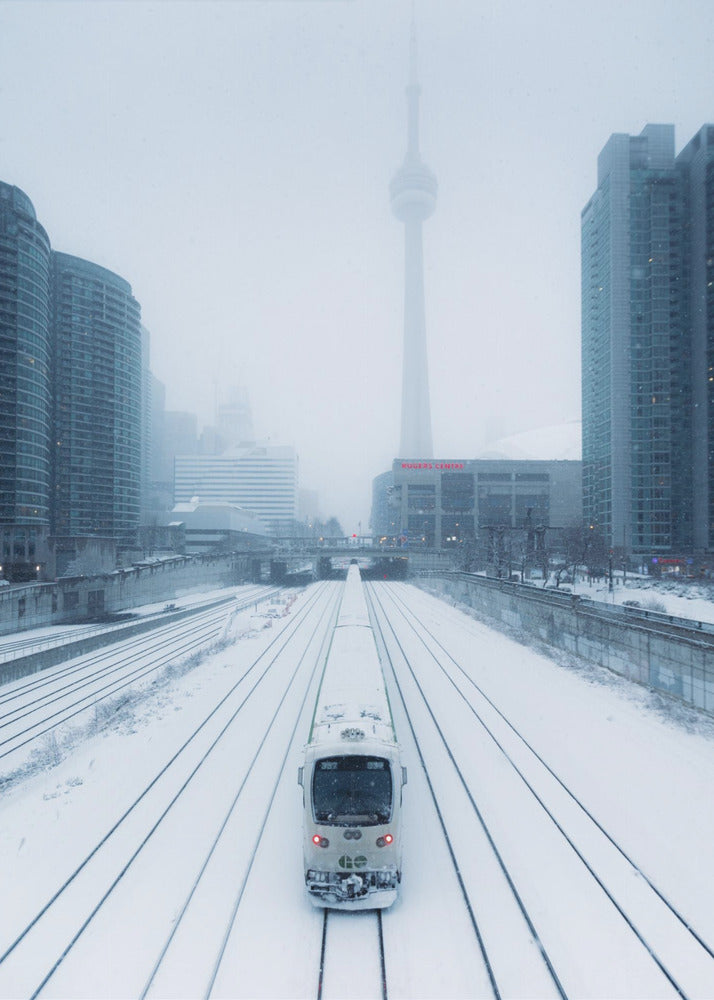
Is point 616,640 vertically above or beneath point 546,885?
above

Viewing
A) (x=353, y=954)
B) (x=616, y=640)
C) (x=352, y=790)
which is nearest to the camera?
(x=353, y=954)

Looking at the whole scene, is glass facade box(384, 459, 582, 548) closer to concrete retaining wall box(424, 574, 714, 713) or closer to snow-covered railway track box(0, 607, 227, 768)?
concrete retaining wall box(424, 574, 714, 713)

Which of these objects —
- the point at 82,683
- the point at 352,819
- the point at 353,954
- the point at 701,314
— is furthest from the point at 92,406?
the point at 353,954

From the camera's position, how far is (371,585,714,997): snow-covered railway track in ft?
29.7

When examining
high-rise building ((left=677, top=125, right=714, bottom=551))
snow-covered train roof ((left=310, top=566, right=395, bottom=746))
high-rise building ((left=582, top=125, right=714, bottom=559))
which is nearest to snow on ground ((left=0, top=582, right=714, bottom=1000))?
snow-covered train roof ((left=310, top=566, right=395, bottom=746))

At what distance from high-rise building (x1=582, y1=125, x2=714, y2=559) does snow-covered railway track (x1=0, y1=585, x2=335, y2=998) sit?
105m

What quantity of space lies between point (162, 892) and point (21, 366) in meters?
102

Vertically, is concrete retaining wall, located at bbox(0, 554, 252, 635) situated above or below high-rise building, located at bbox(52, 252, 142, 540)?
below

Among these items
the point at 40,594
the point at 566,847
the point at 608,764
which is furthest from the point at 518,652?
the point at 40,594

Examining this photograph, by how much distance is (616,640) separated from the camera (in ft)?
89.5

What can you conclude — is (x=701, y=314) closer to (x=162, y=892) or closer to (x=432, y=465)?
(x=432, y=465)

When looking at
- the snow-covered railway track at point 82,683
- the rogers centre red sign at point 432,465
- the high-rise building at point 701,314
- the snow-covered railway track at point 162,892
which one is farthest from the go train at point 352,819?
the rogers centre red sign at point 432,465

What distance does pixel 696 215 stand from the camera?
11612 centimetres

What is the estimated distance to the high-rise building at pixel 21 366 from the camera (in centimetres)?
9250
